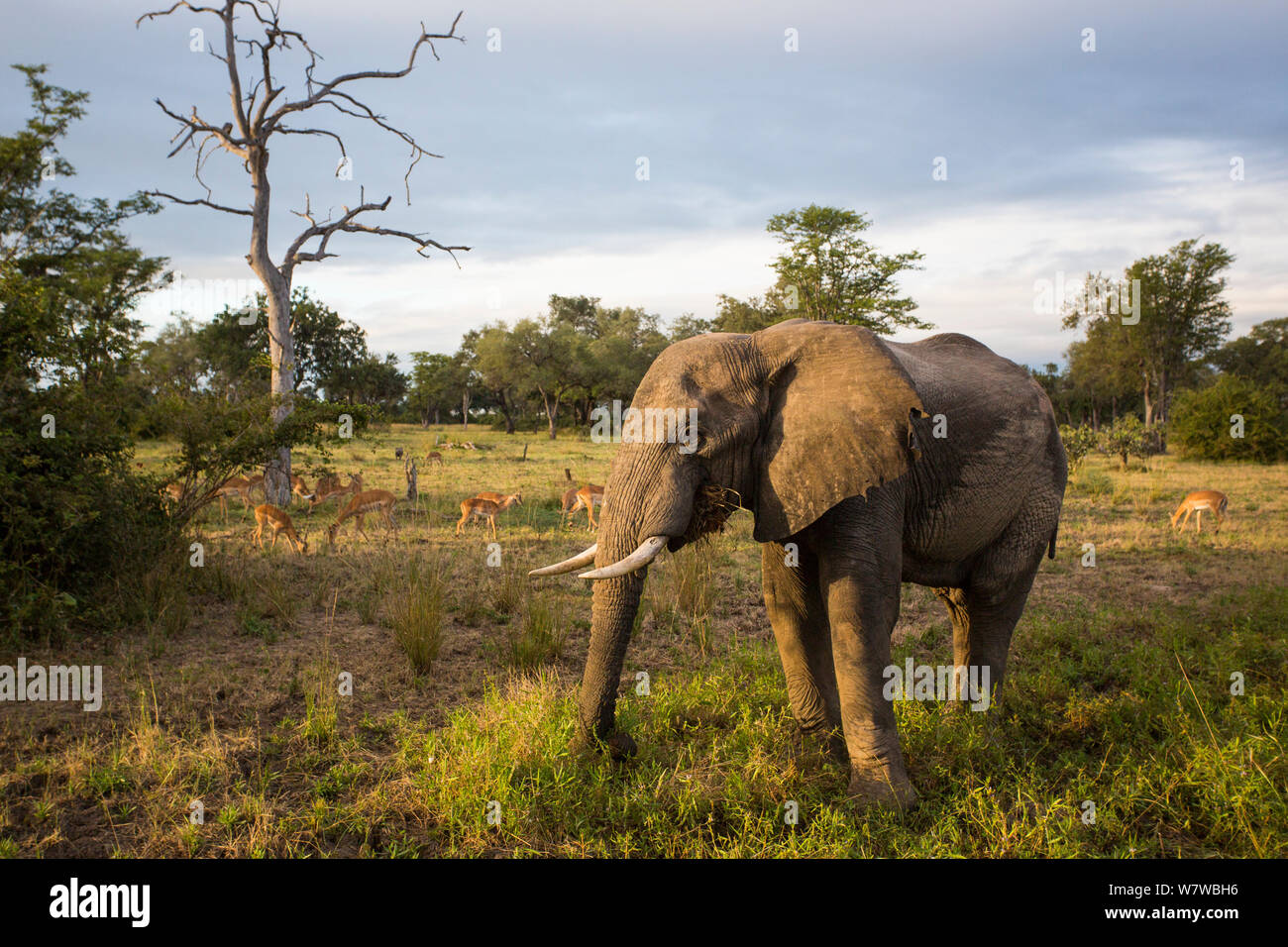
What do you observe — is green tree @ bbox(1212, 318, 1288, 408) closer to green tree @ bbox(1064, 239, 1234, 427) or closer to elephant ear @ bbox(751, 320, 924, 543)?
green tree @ bbox(1064, 239, 1234, 427)

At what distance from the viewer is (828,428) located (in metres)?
4.22

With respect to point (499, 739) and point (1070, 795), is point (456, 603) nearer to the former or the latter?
point (499, 739)

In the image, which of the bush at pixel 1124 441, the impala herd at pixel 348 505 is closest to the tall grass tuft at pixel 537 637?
the impala herd at pixel 348 505

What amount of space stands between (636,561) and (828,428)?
3.98 feet

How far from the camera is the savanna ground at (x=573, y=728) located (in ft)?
13.9

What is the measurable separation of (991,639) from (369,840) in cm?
432

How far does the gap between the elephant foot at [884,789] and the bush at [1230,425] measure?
28588mm

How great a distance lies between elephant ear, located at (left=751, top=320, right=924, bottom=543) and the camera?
13.7 ft

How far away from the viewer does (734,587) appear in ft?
31.0

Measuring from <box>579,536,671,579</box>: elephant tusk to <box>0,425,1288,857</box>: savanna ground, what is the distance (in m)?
1.23

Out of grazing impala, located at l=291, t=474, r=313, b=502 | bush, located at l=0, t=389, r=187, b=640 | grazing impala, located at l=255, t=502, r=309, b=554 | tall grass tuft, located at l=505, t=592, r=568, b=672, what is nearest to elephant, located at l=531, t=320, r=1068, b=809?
tall grass tuft, located at l=505, t=592, r=568, b=672

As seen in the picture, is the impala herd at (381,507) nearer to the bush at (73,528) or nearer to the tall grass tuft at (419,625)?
the bush at (73,528)

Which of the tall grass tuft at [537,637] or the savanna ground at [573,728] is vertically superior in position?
the tall grass tuft at [537,637]

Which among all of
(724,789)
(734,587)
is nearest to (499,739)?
(724,789)
